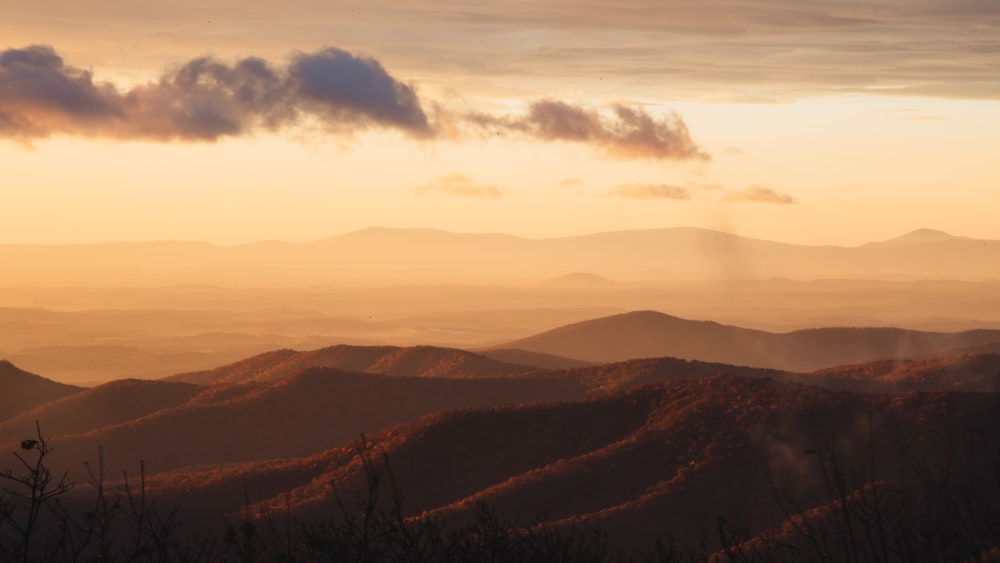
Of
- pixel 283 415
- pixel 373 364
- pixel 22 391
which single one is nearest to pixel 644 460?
pixel 283 415

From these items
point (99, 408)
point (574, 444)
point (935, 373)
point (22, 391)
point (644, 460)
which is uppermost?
point (22, 391)

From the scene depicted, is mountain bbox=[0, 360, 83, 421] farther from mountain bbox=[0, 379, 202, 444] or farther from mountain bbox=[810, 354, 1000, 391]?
mountain bbox=[810, 354, 1000, 391]

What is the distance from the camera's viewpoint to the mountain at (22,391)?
202ft

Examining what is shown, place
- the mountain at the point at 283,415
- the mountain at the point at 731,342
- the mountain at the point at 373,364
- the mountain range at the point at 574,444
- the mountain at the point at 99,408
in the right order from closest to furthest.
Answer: the mountain range at the point at 574,444 → the mountain at the point at 283,415 → the mountain at the point at 99,408 → the mountain at the point at 373,364 → the mountain at the point at 731,342

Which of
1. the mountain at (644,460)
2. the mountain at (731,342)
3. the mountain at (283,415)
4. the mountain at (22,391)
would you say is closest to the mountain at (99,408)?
the mountain at (283,415)

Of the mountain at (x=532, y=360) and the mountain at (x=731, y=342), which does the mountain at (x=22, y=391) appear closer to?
the mountain at (x=532, y=360)

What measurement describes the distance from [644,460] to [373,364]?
133 feet

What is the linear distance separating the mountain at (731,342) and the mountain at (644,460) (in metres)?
56.5

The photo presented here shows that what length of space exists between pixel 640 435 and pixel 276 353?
47.2 metres

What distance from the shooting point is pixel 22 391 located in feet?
211

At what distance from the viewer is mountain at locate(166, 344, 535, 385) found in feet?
219

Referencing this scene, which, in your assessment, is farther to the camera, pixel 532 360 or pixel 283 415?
pixel 532 360

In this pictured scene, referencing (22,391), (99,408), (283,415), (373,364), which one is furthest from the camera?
(373,364)

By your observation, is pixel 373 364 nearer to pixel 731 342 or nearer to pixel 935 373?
pixel 935 373
